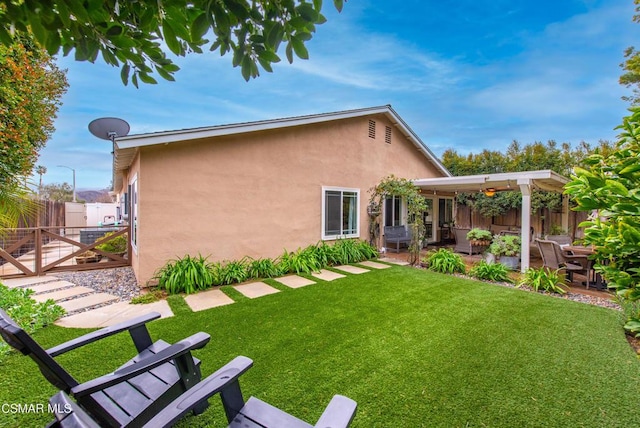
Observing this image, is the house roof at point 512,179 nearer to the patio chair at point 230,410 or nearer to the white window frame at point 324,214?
the white window frame at point 324,214

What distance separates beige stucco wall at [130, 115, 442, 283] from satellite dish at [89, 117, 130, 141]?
2684mm

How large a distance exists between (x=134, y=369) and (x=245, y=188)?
19.8 ft

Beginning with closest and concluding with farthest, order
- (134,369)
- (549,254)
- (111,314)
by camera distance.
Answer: (134,369) < (111,314) < (549,254)

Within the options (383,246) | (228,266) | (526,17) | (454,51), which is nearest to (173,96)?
(228,266)

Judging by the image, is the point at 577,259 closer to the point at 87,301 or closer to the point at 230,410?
the point at 230,410

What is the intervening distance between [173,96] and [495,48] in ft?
43.2

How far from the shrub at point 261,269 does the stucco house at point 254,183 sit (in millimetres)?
335

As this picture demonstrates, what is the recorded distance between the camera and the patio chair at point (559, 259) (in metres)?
6.62

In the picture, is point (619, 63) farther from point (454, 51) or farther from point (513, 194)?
point (454, 51)

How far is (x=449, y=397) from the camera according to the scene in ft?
8.94

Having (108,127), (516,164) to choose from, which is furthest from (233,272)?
(516,164)

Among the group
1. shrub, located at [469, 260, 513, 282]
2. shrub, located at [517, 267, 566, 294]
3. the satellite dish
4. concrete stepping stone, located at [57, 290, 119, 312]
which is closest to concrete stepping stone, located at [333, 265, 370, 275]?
shrub, located at [469, 260, 513, 282]

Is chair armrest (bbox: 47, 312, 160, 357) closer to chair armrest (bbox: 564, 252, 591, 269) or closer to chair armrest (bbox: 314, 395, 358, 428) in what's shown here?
chair armrest (bbox: 314, 395, 358, 428)

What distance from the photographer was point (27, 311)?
4.23 meters
